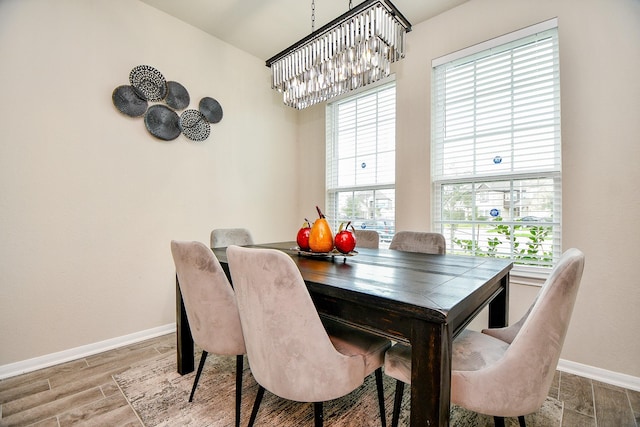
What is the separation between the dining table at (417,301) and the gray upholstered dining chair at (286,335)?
0.16 meters

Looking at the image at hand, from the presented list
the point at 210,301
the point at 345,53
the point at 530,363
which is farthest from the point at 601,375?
the point at 345,53

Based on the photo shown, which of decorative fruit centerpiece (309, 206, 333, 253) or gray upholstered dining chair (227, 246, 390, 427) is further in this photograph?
decorative fruit centerpiece (309, 206, 333, 253)

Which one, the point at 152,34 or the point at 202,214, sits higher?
the point at 152,34

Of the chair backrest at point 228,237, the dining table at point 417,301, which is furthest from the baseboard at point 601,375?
the chair backrest at point 228,237

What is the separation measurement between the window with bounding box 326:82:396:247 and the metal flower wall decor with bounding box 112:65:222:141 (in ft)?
4.78

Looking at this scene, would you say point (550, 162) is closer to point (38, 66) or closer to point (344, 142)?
point (344, 142)

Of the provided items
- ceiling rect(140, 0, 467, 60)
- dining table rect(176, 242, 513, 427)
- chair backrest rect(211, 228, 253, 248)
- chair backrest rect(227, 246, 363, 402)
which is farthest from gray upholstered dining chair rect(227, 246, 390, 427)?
ceiling rect(140, 0, 467, 60)

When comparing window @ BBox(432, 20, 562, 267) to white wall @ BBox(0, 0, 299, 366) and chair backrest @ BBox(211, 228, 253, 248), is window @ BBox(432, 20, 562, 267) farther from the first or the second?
white wall @ BBox(0, 0, 299, 366)

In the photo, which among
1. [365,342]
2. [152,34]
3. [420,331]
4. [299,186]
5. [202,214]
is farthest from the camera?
[299,186]

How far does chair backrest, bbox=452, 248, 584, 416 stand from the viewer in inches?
33.7

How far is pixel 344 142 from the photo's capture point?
3361 millimetres

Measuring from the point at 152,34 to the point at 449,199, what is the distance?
3060 millimetres

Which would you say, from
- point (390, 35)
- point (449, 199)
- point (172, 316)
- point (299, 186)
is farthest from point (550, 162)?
point (172, 316)

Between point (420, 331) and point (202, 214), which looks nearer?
point (420, 331)
